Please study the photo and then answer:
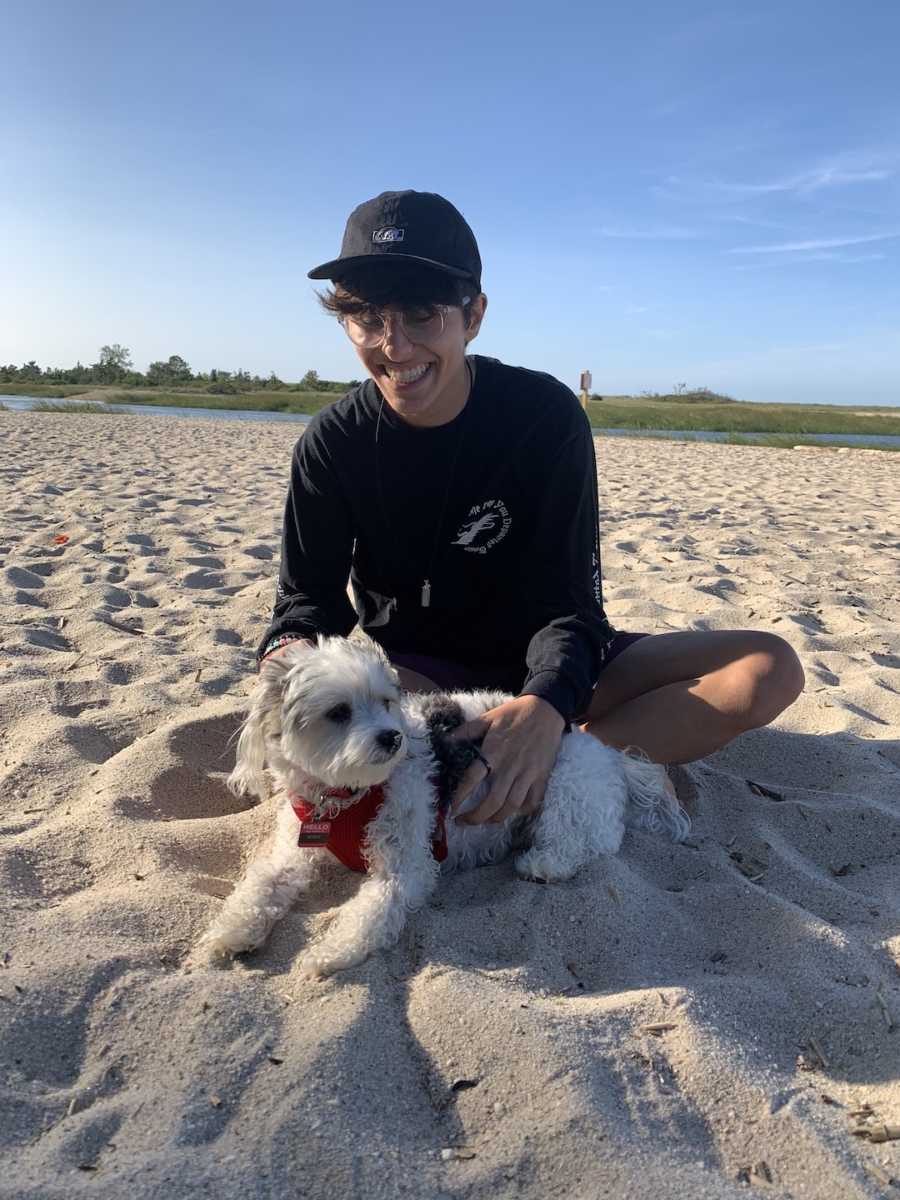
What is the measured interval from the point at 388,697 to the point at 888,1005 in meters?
1.70

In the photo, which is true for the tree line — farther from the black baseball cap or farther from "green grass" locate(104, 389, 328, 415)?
the black baseball cap

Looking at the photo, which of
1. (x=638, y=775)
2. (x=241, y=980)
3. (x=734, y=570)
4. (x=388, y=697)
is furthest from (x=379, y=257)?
(x=734, y=570)

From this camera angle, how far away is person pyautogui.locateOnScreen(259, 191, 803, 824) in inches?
134

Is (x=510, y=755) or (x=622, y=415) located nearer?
(x=510, y=755)

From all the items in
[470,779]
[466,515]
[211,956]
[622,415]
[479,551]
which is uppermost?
[466,515]

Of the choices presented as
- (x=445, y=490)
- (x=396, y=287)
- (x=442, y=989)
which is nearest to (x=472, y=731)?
(x=442, y=989)

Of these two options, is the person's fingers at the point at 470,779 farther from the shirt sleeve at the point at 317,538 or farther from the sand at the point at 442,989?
the shirt sleeve at the point at 317,538

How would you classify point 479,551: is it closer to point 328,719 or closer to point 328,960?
point 328,719

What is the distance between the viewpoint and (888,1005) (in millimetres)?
2311

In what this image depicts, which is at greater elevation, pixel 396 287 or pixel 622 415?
pixel 396 287

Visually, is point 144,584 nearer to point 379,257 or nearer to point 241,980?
point 379,257

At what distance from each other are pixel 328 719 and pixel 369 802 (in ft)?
1.16

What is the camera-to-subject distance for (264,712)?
2850 millimetres

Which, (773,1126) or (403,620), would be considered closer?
(773,1126)
